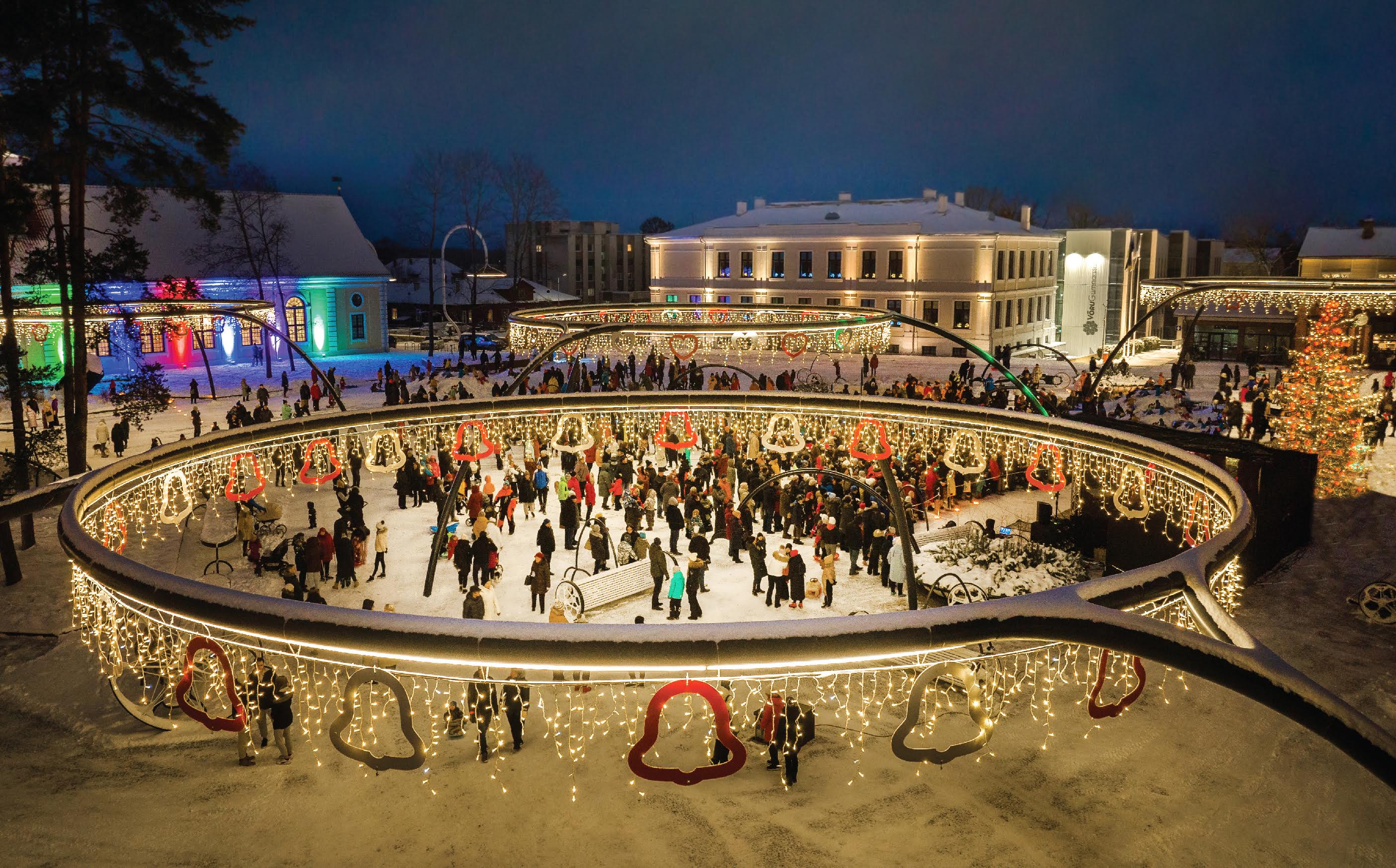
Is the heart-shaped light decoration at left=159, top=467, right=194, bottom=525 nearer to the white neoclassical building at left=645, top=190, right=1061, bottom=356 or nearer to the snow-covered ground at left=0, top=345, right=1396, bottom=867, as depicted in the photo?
the snow-covered ground at left=0, top=345, right=1396, bottom=867

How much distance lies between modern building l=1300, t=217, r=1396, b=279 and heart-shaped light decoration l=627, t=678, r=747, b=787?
1965 inches

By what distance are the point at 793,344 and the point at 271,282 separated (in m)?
31.0

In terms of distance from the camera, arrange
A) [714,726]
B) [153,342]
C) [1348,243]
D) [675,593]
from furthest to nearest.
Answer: [1348,243], [153,342], [675,593], [714,726]

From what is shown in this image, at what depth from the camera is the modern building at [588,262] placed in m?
85.2

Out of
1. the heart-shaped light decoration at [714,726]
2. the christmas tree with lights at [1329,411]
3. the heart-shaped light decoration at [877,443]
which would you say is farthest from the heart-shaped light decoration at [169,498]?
the christmas tree with lights at [1329,411]

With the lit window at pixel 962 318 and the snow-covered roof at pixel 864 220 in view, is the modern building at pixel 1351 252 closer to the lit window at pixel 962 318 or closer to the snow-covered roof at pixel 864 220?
the snow-covered roof at pixel 864 220

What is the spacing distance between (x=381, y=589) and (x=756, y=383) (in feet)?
48.0

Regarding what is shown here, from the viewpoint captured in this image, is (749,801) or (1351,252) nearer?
(749,801)

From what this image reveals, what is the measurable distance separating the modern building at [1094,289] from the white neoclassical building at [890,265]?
3.06 ft

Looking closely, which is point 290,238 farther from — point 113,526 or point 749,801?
point 749,801

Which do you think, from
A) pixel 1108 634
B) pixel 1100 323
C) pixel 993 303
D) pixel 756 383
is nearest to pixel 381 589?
pixel 1108 634

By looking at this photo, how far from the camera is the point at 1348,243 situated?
48.0 meters

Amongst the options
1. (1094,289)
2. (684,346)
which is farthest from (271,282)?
(1094,289)

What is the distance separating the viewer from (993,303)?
4266cm
